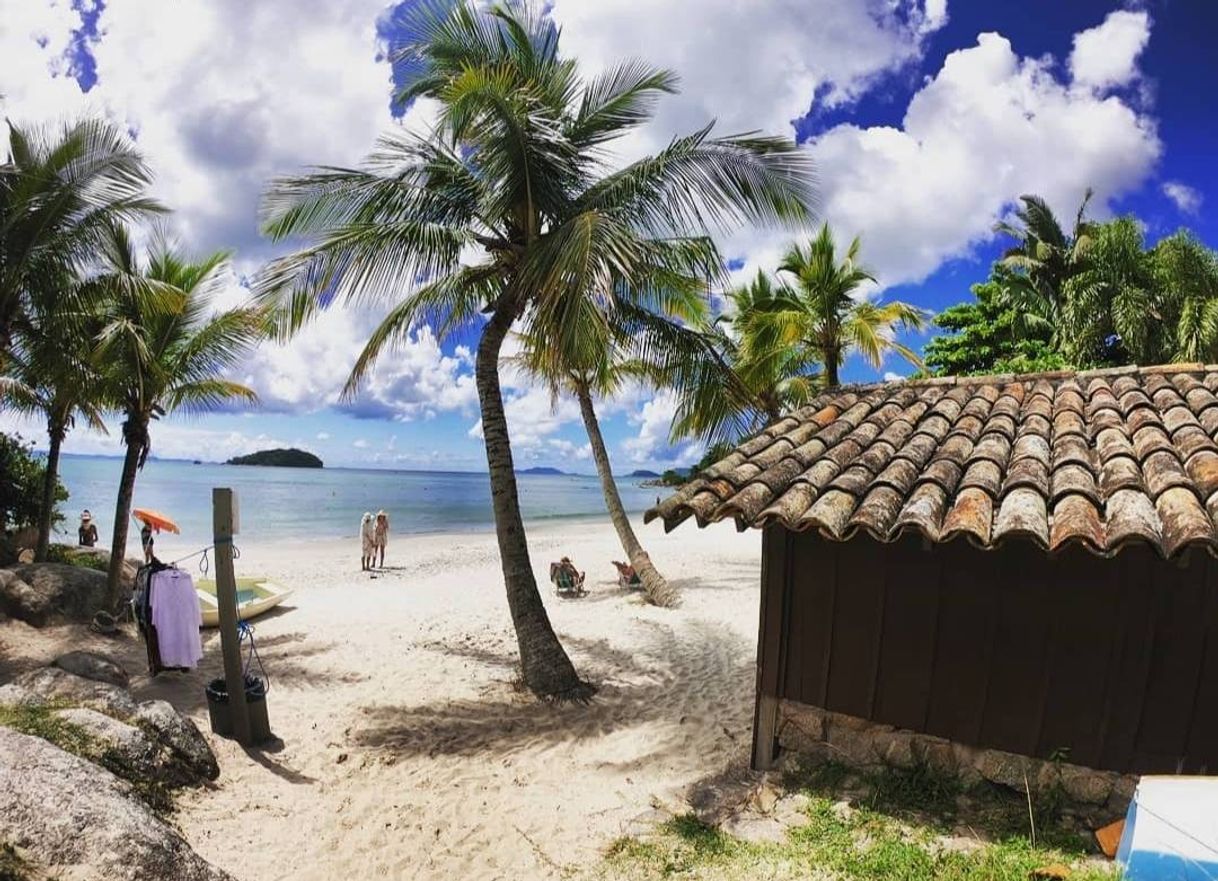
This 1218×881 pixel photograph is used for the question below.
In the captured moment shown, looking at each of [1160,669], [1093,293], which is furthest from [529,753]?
[1093,293]

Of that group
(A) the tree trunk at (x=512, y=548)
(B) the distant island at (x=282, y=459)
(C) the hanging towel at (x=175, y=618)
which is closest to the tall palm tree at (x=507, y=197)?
(A) the tree trunk at (x=512, y=548)

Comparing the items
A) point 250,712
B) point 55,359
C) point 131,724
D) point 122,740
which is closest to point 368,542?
point 55,359

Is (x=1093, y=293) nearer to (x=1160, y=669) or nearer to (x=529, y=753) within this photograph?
(x=1160, y=669)

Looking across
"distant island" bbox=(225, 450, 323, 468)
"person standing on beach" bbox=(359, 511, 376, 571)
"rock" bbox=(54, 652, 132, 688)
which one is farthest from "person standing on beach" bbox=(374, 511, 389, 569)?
"distant island" bbox=(225, 450, 323, 468)

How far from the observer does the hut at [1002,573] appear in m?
3.96

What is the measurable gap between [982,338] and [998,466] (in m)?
24.1

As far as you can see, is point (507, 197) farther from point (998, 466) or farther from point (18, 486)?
point (18, 486)

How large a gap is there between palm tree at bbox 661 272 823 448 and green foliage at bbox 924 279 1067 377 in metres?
8.94

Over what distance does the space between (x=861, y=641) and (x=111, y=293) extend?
10.5 m

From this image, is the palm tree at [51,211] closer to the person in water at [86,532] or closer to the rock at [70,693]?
the rock at [70,693]

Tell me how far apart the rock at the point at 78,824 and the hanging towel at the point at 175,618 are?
13.1 feet

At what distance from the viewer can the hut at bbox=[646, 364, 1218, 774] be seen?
396cm

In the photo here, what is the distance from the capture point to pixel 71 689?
531 cm

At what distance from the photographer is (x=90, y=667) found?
6.67m
